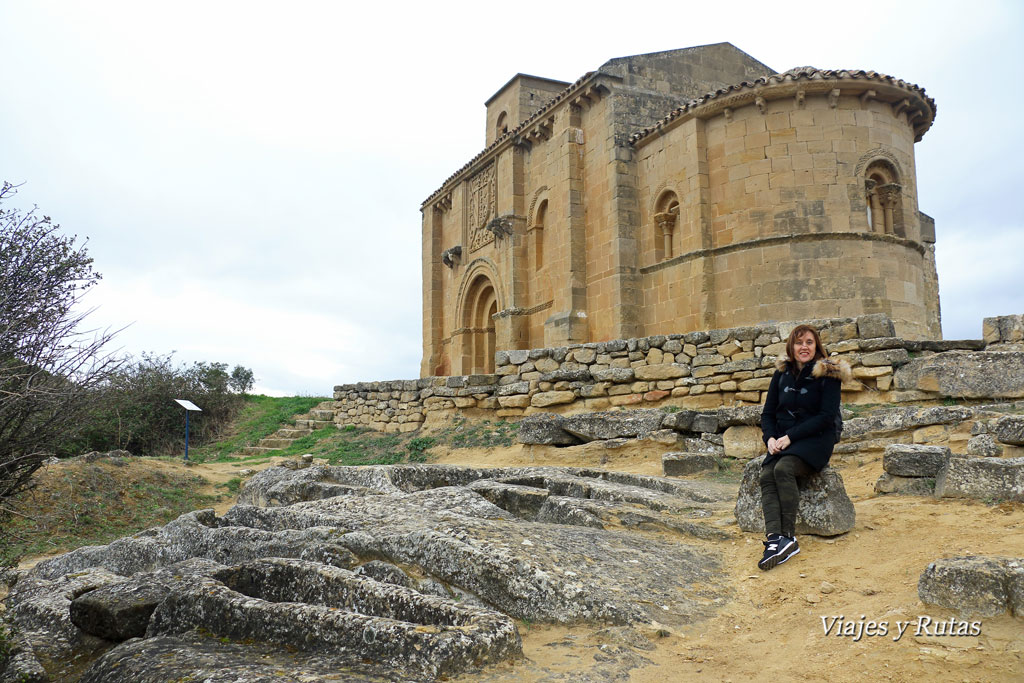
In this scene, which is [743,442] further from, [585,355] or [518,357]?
[518,357]

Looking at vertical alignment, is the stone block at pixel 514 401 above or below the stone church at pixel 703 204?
below

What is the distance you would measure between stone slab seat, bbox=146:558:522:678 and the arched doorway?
1750 cm

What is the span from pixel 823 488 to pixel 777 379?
2.41 ft

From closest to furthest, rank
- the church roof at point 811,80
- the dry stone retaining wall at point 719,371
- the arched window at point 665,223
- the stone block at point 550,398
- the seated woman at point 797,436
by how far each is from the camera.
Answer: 1. the seated woman at point 797,436
2. the dry stone retaining wall at point 719,371
3. the stone block at point 550,398
4. the church roof at point 811,80
5. the arched window at point 665,223

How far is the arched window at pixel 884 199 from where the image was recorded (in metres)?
13.7

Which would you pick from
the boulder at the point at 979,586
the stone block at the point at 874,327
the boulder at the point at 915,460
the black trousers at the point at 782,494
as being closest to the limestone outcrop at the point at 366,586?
the black trousers at the point at 782,494

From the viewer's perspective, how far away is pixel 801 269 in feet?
43.4

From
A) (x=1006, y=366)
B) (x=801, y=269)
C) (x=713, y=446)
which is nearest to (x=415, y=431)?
(x=713, y=446)

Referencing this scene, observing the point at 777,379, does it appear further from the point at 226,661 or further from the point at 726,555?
the point at 226,661

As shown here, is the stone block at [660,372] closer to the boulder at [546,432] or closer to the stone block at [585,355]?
the stone block at [585,355]

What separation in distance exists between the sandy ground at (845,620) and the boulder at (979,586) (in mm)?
52

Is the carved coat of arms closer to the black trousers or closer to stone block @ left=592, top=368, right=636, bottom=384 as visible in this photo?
stone block @ left=592, top=368, right=636, bottom=384

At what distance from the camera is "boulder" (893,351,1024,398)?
7.38 metres

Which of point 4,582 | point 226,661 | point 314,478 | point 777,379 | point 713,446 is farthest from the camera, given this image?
point 713,446
